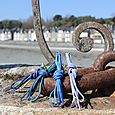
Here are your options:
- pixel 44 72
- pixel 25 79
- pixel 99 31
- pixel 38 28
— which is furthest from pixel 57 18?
pixel 44 72

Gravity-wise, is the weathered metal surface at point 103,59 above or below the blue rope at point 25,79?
above

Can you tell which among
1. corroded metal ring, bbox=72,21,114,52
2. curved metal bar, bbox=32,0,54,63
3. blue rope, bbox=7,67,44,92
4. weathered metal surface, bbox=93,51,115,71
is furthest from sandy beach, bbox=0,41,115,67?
weathered metal surface, bbox=93,51,115,71

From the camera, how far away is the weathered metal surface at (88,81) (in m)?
3.84

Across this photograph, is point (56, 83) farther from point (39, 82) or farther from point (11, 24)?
point (11, 24)

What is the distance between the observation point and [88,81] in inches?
152

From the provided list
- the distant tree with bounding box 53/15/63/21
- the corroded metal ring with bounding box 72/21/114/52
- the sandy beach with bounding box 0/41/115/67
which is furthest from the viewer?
the distant tree with bounding box 53/15/63/21

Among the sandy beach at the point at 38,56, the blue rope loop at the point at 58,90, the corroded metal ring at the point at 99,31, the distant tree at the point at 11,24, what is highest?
the distant tree at the point at 11,24

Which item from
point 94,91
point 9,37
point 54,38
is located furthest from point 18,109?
point 9,37

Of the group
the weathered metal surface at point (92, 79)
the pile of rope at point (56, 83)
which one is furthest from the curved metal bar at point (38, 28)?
the weathered metal surface at point (92, 79)

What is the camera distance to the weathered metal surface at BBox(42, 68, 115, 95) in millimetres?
3844

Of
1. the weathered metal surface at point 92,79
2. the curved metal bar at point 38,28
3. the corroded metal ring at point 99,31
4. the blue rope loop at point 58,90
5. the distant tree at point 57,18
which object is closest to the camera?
the blue rope loop at point 58,90

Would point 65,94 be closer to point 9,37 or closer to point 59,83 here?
point 59,83

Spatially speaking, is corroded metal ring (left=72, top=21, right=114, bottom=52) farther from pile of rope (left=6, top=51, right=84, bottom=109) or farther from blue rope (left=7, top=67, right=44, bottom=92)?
blue rope (left=7, top=67, right=44, bottom=92)

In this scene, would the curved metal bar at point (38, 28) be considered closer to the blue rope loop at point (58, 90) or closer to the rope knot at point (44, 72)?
the rope knot at point (44, 72)
